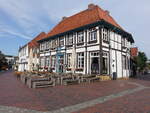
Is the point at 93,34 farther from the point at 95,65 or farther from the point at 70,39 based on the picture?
the point at 70,39

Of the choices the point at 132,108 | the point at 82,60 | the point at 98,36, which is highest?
the point at 98,36

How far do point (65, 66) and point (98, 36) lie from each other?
21.9 feet

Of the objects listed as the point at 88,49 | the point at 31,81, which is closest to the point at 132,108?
the point at 31,81

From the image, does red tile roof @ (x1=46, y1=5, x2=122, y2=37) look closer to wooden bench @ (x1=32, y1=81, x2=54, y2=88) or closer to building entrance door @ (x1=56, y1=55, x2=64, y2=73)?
building entrance door @ (x1=56, y1=55, x2=64, y2=73)

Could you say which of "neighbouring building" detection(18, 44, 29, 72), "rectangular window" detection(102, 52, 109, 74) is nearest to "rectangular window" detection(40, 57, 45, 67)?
"neighbouring building" detection(18, 44, 29, 72)

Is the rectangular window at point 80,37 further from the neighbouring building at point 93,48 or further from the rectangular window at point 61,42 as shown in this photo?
the rectangular window at point 61,42

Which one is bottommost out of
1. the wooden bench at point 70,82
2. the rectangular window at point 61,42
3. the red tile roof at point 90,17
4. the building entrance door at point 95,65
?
the wooden bench at point 70,82

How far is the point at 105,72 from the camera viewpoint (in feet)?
49.5

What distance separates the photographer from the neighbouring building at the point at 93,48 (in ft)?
48.7

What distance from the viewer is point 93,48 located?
1512cm

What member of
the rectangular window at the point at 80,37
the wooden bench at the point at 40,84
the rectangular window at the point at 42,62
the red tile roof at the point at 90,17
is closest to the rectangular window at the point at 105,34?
the red tile roof at the point at 90,17

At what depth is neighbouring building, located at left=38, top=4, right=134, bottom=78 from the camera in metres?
14.8

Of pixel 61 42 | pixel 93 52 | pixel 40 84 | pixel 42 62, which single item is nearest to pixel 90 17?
pixel 93 52

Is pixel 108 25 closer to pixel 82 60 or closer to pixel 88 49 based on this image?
pixel 88 49
